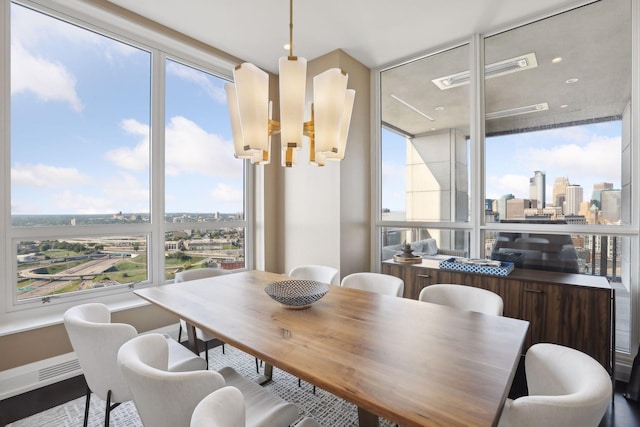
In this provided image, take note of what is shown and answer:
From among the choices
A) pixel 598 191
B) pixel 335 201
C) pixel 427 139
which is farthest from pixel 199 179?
pixel 598 191

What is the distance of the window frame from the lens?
2273 millimetres

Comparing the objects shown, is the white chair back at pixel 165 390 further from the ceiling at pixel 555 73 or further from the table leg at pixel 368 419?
the ceiling at pixel 555 73

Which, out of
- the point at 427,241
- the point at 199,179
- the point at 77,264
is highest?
the point at 199,179

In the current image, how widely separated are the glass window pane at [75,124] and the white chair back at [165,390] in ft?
7.30

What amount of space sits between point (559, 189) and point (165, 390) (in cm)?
317

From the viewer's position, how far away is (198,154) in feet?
11.5

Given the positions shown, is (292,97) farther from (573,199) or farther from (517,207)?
(573,199)

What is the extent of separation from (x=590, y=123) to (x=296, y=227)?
298 cm

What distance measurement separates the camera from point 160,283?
3.14m

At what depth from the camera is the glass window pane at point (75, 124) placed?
7.82ft

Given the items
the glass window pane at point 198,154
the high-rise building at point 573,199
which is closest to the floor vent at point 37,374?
the glass window pane at point 198,154

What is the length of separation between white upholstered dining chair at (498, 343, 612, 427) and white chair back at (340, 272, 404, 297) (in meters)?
1.11

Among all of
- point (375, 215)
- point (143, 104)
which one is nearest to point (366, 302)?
point (375, 215)

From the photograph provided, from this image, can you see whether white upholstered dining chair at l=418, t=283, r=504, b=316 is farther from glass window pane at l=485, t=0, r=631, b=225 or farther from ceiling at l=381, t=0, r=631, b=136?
ceiling at l=381, t=0, r=631, b=136
